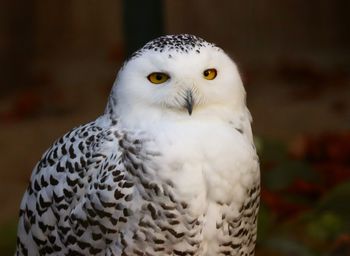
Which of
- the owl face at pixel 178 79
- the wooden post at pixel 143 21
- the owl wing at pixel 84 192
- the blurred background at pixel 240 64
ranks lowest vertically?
the blurred background at pixel 240 64

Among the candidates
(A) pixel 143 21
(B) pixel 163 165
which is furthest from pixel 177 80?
(A) pixel 143 21

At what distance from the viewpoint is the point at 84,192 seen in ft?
7.43

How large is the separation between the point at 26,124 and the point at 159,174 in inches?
153

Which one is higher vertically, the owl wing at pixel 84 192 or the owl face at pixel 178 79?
the owl face at pixel 178 79

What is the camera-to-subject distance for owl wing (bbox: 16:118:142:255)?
2203 mm

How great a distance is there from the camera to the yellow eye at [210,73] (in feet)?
7.21

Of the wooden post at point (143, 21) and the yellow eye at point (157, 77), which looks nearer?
the yellow eye at point (157, 77)

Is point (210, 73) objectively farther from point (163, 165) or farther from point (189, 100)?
point (163, 165)

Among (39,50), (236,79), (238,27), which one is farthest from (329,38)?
(236,79)

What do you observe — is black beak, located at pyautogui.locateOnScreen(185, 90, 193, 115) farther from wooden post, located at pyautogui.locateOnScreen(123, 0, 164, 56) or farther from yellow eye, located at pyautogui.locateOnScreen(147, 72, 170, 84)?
wooden post, located at pyautogui.locateOnScreen(123, 0, 164, 56)

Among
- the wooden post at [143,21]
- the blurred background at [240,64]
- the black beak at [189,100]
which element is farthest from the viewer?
the blurred background at [240,64]

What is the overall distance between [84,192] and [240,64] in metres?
3.32

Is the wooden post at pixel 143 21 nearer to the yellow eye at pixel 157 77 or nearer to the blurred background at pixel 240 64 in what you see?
the blurred background at pixel 240 64

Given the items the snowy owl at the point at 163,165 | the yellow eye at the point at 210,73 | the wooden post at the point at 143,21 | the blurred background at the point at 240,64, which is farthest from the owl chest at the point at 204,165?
the blurred background at the point at 240,64
